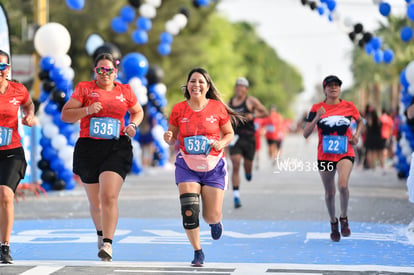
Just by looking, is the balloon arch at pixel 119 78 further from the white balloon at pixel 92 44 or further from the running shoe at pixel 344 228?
the running shoe at pixel 344 228

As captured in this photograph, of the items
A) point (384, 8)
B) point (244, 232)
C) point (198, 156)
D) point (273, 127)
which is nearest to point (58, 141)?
point (384, 8)

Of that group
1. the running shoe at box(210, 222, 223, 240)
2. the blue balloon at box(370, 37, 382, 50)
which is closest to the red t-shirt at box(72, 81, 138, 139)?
the running shoe at box(210, 222, 223, 240)

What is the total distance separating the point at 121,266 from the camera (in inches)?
312

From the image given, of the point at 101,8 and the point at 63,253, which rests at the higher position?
the point at 101,8

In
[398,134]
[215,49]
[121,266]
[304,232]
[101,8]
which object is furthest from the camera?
[215,49]

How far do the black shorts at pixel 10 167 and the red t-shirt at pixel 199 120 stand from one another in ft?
4.88

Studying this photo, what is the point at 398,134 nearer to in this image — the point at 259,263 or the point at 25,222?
the point at 25,222

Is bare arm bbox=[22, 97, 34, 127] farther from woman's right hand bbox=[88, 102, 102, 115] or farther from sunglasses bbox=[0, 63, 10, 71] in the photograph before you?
woman's right hand bbox=[88, 102, 102, 115]

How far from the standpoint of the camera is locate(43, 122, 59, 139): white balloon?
17.8 metres

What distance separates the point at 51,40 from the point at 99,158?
9.52 meters

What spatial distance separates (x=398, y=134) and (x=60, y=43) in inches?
375

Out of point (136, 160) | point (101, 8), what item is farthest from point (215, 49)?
point (136, 160)

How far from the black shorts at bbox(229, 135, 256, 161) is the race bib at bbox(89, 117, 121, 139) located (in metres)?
6.23

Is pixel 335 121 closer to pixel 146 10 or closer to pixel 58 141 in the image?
pixel 58 141
